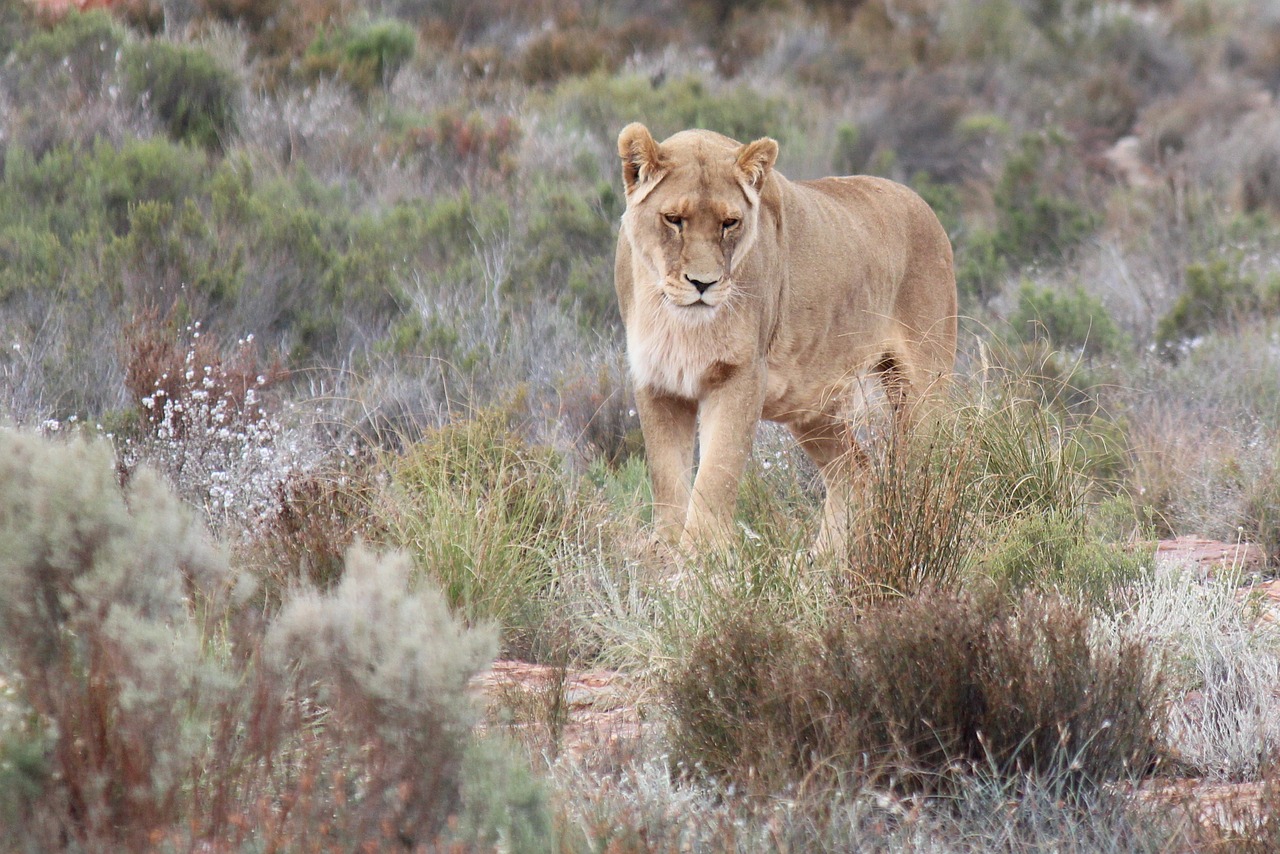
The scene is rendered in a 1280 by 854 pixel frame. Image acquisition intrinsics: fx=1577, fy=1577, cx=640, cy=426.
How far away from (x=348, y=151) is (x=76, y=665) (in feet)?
31.9

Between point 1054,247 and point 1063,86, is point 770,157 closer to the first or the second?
point 1054,247

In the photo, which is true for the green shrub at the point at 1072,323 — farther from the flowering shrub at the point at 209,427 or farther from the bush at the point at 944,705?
the bush at the point at 944,705

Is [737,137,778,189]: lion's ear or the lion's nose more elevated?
[737,137,778,189]: lion's ear

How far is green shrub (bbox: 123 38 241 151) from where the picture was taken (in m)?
11.8

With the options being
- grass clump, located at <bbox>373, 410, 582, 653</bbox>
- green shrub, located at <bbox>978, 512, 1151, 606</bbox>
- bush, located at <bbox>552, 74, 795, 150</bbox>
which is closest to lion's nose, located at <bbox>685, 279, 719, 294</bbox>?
grass clump, located at <bbox>373, 410, 582, 653</bbox>

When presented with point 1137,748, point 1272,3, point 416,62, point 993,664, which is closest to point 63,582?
point 993,664

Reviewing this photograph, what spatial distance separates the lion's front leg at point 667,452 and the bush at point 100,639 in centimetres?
280

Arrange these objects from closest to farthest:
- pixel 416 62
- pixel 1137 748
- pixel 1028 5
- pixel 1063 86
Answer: pixel 1137 748
pixel 416 62
pixel 1063 86
pixel 1028 5

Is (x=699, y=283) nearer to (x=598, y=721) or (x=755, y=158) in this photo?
(x=755, y=158)

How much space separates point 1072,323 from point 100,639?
8.12 metres

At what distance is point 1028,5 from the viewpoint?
24.6 meters

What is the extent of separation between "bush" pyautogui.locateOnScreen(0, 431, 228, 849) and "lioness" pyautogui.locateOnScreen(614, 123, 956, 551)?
2.49 m

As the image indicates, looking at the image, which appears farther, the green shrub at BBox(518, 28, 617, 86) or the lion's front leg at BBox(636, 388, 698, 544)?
the green shrub at BBox(518, 28, 617, 86)

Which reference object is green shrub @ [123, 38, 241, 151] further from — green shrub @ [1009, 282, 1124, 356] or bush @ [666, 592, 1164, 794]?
bush @ [666, 592, 1164, 794]
